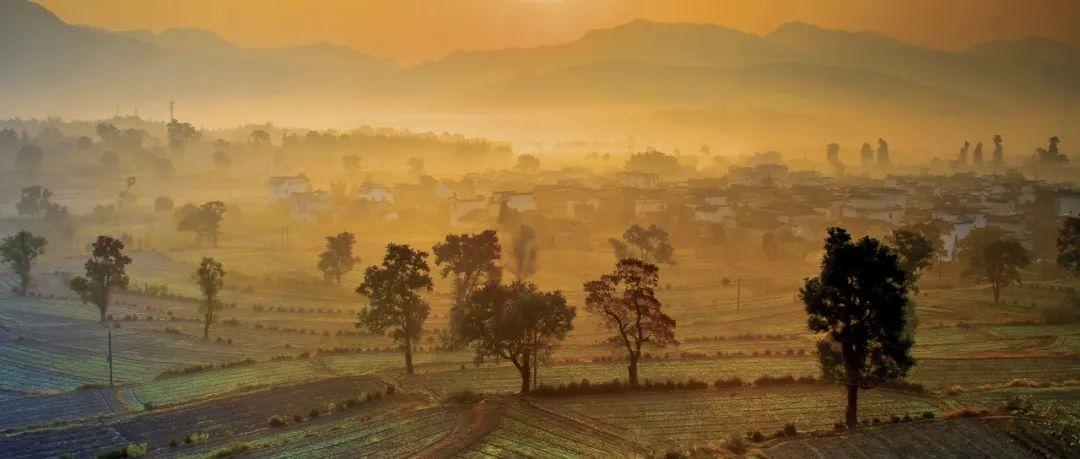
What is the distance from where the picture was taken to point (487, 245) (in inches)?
1545

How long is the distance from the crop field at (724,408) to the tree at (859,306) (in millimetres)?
1919

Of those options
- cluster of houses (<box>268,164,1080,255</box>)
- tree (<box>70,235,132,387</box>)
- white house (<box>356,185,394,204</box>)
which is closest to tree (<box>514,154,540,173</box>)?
cluster of houses (<box>268,164,1080,255</box>)

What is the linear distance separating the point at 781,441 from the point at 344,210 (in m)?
66.4

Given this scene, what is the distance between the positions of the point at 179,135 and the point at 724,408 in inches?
4661

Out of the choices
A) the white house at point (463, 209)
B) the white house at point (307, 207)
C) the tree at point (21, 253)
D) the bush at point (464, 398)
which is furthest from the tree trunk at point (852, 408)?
the white house at point (307, 207)

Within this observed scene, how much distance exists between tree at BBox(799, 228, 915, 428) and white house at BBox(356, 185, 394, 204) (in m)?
68.4

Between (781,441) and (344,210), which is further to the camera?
(344,210)

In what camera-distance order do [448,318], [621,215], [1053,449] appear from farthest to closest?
[621,215], [448,318], [1053,449]

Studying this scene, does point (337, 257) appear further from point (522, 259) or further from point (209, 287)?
point (522, 259)

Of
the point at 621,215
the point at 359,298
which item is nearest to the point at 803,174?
the point at 621,215

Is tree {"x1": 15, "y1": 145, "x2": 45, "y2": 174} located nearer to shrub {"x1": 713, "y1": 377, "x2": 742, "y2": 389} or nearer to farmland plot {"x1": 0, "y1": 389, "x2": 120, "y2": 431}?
farmland plot {"x1": 0, "y1": 389, "x2": 120, "y2": 431}

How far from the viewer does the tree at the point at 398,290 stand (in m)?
31.8

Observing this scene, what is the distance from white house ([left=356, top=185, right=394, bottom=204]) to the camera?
286 feet

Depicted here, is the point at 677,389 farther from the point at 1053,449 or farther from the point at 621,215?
the point at 621,215
